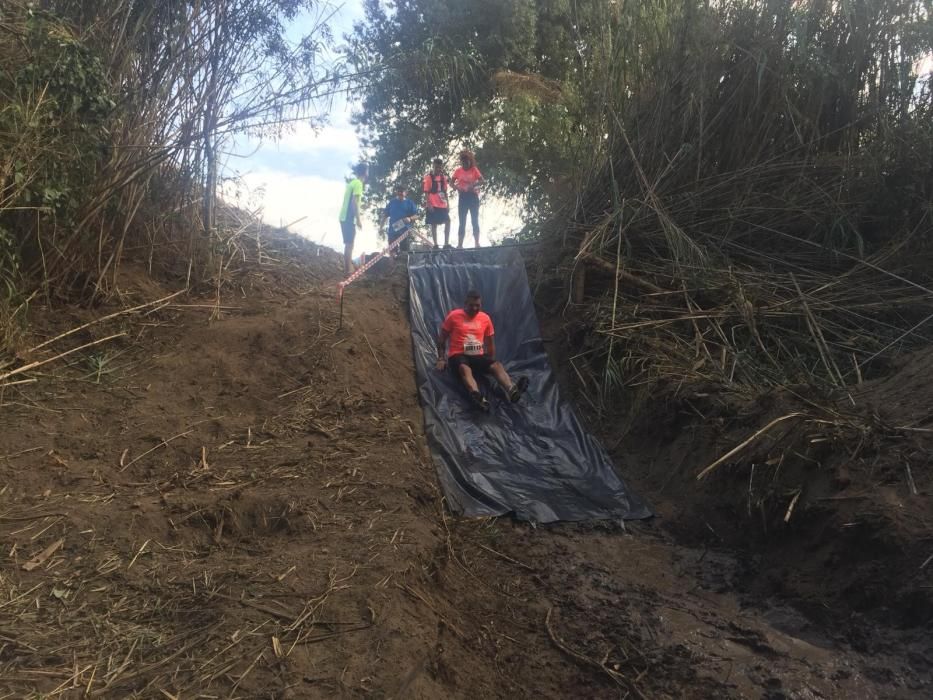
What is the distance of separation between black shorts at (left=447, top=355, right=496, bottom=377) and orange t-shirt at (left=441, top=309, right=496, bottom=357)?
0.15ft

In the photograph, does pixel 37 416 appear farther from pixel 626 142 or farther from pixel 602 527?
pixel 626 142

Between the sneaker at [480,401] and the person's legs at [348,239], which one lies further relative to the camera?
the person's legs at [348,239]

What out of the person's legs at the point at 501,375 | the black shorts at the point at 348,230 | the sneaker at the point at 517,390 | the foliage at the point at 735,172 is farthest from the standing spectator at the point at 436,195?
the sneaker at the point at 517,390

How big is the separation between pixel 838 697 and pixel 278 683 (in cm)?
222

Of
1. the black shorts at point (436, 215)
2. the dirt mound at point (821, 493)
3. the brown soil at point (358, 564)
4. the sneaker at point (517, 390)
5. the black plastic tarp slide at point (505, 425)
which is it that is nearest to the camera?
the brown soil at point (358, 564)

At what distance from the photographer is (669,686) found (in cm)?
294

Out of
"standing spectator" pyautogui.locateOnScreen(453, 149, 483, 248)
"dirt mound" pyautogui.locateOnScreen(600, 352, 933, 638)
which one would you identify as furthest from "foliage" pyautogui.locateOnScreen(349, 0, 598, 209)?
"dirt mound" pyautogui.locateOnScreen(600, 352, 933, 638)

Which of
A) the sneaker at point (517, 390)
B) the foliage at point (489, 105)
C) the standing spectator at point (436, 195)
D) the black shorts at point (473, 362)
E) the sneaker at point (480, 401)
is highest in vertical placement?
the foliage at point (489, 105)

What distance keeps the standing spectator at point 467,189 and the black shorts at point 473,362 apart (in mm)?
3412

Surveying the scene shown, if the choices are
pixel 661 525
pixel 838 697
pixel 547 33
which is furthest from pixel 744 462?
pixel 547 33

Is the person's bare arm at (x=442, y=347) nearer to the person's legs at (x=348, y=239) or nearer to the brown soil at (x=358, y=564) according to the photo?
the brown soil at (x=358, y=564)

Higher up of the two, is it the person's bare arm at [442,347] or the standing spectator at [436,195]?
the standing spectator at [436,195]

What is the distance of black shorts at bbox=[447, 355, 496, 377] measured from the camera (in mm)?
6486

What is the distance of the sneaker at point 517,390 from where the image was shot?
20.1 feet
